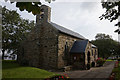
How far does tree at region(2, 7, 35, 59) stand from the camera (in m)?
25.0

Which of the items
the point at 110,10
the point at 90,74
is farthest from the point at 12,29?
the point at 110,10

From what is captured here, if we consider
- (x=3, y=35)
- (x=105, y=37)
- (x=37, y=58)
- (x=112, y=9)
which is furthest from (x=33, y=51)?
(x=105, y=37)

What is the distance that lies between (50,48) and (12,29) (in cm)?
1405

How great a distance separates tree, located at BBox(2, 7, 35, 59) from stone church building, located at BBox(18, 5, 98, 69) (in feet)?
23.5

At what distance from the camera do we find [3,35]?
23.4 m

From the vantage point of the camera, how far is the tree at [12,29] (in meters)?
25.0

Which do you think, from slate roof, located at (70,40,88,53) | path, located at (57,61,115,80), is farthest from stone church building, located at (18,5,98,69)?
path, located at (57,61,115,80)

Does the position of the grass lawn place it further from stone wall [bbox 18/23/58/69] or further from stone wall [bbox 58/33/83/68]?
stone wall [bbox 58/33/83/68]

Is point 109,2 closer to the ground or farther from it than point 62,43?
farther from it

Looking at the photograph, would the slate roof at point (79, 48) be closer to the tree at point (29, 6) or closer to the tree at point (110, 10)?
the tree at point (110, 10)

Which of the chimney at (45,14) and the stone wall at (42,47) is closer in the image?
the stone wall at (42,47)

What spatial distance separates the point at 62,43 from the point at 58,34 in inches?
78.9

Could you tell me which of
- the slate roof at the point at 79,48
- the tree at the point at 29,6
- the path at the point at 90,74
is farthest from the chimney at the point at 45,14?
the tree at the point at 29,6

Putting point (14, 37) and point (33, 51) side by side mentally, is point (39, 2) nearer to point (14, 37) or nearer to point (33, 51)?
point (33, 51)
